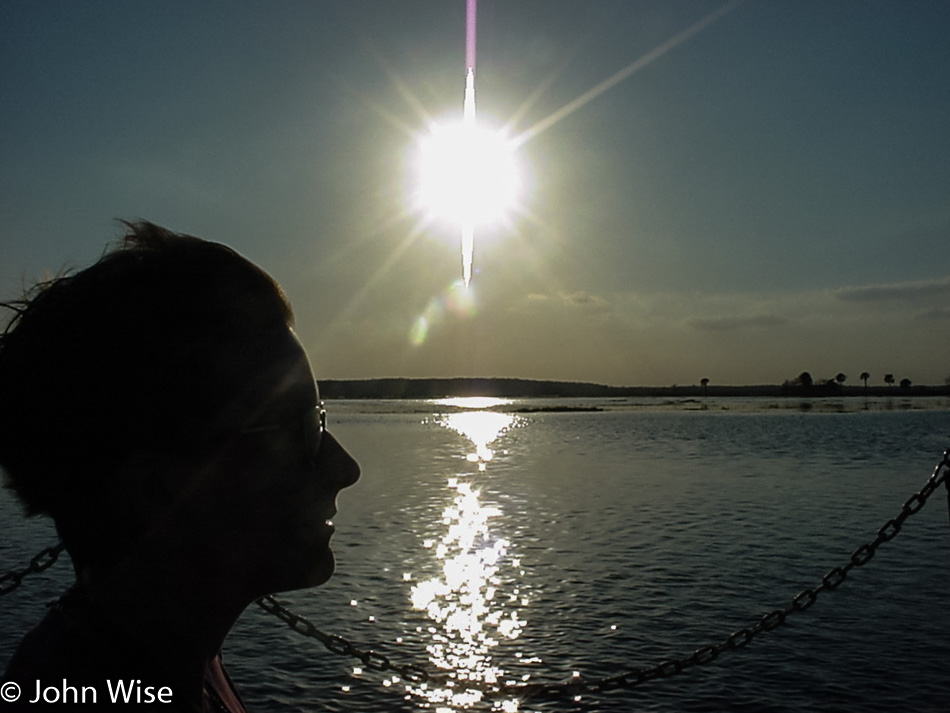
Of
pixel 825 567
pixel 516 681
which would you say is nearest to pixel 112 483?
pixel 516 681

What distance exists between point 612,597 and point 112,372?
14919 millimetres

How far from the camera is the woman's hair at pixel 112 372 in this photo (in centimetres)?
135

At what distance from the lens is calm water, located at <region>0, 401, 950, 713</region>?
10711 mm

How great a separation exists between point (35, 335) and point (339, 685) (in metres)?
10.5

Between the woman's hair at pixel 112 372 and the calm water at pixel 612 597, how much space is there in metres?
9.49

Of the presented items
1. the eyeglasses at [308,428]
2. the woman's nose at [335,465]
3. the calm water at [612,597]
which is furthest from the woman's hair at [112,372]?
the calm water at [612,597]

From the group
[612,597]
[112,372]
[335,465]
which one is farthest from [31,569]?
[612,597]

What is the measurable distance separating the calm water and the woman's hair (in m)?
9.49

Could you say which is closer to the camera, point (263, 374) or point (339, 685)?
point (263, 374)

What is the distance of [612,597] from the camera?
1515 centimetres

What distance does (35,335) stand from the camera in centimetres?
137

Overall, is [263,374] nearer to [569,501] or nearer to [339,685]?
[339,685]

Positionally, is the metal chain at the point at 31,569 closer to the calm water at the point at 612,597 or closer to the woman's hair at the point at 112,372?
the woman's hair at the point at 112,372

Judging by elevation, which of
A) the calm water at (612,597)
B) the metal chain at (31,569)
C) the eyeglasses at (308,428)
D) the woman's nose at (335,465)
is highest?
the eyeglasses at (308,428)
